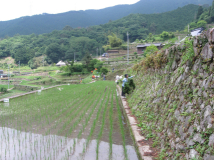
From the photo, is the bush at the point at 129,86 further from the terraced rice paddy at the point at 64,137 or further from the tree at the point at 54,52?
the tree at the point at 54,52

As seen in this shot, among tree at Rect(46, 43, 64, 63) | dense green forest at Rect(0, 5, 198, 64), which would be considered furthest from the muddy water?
tree at Rect(46, 43, 64, 63)

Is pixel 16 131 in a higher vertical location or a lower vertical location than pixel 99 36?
lower

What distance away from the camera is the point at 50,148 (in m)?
4.27

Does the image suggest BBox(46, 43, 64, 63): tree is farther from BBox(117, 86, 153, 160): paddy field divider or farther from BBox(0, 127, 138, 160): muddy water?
BBox(0, 127, 138, 160): muddy water

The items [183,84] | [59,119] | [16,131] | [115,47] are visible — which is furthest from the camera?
[115,47]

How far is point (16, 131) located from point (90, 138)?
2153mm

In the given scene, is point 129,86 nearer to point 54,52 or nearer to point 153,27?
point 54,52

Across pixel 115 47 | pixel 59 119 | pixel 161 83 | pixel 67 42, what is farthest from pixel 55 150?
pixel 67 42

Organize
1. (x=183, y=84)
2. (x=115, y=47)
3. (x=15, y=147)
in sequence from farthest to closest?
(x=115, y=47), (x=15, y=147), (x=183, y=84)

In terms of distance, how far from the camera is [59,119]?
669cm

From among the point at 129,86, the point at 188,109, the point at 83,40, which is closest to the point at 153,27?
the point at 83,40

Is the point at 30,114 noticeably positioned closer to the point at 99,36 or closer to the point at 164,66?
the point at 164,66

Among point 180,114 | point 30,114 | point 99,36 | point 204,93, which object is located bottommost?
point 30,114

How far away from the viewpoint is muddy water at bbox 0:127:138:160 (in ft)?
12.8
